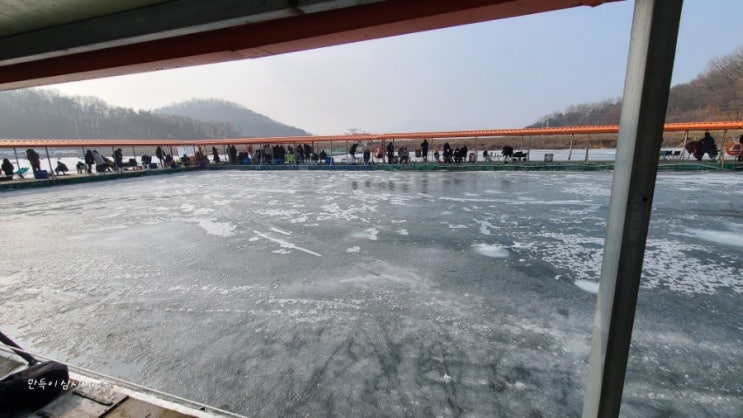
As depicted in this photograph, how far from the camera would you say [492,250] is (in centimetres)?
509

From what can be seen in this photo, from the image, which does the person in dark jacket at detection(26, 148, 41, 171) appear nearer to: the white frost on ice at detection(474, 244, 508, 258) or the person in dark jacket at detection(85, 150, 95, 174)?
the person in dark jacket at detection(85, 150, 95, 174)

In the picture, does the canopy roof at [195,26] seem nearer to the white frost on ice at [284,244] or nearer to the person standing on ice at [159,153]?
the white frost on ice at [284,244]

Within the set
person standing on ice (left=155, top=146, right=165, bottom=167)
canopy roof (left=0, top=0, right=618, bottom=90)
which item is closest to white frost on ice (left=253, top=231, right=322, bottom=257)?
canopy roof (left=0, top=0, right=618, bottom=90)

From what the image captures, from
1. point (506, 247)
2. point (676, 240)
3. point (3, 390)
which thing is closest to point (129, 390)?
point (3, 390)

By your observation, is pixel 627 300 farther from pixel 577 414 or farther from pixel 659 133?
pixel 577 414

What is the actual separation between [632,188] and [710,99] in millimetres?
96544

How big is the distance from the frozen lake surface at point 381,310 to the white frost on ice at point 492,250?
0.15ft

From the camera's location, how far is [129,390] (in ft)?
6.59

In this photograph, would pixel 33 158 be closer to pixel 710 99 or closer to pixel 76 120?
pixel 710 99

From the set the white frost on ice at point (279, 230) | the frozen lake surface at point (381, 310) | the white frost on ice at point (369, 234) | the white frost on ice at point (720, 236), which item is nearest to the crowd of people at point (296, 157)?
the frozen lake surface at point (381, 310)

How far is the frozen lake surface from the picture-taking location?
7.56 ft

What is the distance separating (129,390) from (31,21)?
2497mm

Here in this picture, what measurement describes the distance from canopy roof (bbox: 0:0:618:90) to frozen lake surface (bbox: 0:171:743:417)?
93.3 inches

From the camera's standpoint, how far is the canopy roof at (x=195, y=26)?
5.13ft
